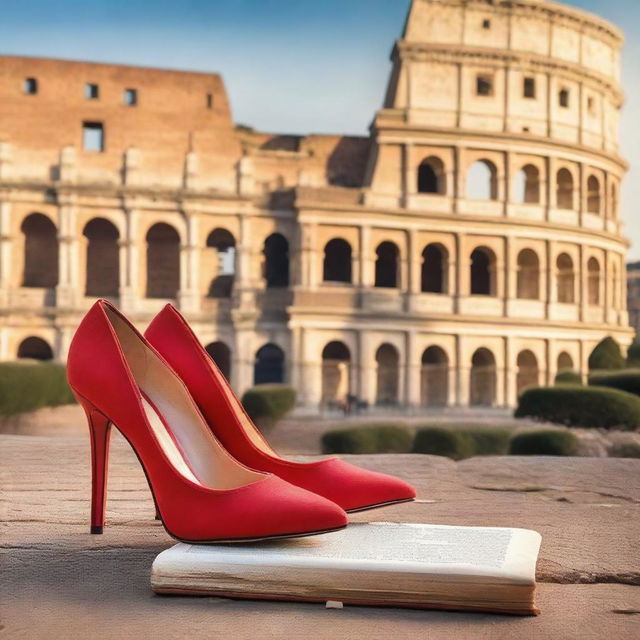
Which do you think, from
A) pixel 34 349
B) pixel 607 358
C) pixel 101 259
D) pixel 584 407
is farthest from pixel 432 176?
Answer: pixel 584 407

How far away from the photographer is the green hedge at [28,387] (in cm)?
1725

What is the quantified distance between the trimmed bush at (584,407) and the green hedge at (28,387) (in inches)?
362

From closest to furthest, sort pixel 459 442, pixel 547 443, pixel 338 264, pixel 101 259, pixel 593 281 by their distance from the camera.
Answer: pixel 547 443 < pixel 459 442 < pixel 101 259 < pixel 338 264 < pixel 593 281

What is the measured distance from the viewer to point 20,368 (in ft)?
59.2

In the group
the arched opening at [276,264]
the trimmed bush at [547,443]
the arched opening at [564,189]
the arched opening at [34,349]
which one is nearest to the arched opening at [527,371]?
the arched opening at [564,189]

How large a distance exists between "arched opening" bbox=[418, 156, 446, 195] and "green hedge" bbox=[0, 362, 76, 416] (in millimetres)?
16352

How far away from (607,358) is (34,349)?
1733 centimetres

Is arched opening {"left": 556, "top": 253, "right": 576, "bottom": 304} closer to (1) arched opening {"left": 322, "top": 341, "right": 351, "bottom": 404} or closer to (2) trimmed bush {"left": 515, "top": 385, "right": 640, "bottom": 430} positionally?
(1) arched opening {"left": 322, "top": 341, "right": 351, "bottom": 404}

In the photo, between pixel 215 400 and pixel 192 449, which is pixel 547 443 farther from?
pixel 192 449

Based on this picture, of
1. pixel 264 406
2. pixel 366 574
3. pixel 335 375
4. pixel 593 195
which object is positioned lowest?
pixel 264 406

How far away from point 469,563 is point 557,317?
3013cm

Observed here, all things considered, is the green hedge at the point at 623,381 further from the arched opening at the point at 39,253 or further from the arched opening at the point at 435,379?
the arched opening at the point at 39,253

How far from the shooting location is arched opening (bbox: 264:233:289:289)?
32.2 meters

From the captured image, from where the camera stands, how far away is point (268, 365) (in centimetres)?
3412
